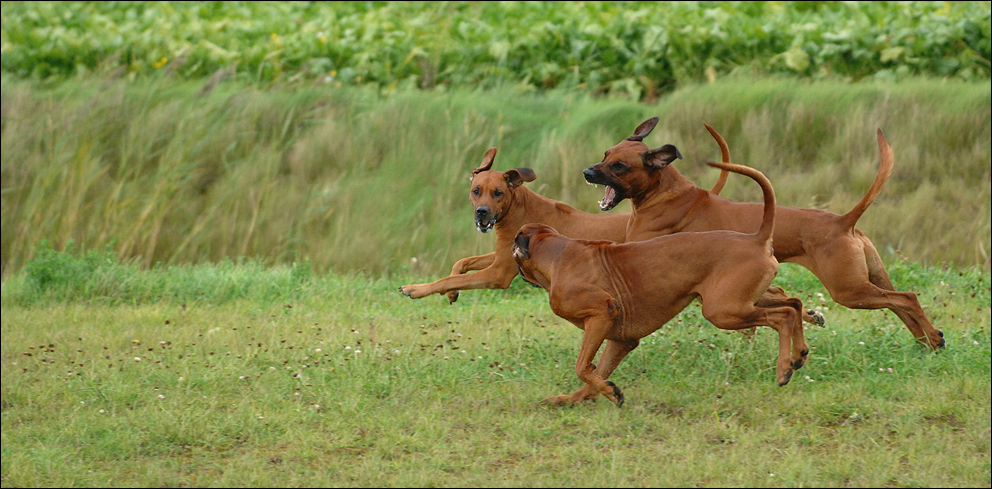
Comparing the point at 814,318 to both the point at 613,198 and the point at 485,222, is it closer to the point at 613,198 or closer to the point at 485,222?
the point at 613,198

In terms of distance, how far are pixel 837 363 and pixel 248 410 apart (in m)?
3.89

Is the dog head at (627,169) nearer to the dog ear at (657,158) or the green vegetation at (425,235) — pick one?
the dog ear at (657,158)

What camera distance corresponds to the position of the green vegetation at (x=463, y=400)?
5.42 metres

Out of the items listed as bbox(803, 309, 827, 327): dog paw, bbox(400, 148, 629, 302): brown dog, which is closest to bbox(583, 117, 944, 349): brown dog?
bbox(803, 309, 827, 327): dog paw

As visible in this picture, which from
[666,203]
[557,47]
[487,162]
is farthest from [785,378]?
[557,47]

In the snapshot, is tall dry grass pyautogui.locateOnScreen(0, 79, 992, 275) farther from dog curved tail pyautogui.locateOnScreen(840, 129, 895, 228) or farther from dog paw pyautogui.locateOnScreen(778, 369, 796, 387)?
dog paw pyautogui.locateOnScreen(778, 369, 796, 387)

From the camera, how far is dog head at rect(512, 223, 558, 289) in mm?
6324

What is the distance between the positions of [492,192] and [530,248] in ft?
2.84

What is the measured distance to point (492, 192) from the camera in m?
7.07

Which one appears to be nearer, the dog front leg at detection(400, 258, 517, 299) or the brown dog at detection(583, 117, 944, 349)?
the brown dog at detection(583, 117, 944, 349)

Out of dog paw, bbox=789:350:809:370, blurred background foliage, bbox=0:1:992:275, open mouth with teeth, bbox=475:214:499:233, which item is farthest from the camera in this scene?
blurred background foliage, bbox=0:1:992:275

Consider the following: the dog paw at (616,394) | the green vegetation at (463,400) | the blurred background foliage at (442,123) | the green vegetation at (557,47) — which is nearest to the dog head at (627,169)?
the dog paw at (616,394)

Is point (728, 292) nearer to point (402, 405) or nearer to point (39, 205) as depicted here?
point (402, 405)

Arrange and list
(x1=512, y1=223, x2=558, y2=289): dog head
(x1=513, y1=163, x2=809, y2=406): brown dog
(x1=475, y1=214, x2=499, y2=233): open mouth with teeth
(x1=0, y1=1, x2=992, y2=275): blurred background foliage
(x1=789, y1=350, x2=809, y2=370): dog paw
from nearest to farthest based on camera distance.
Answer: (x1=513, y1=163, x2=809, y2=406): brown dog → (x1=789, y1=350, x2=809, y2=370): dog paw → (x1=512, y1=223, x2=558, y2=289): dog head → (x1=475, y1=214, x2=499, y2=233): open mouth with teeth → (x1=0, y1=1, x2=992, y2=275): blurred background foliage
